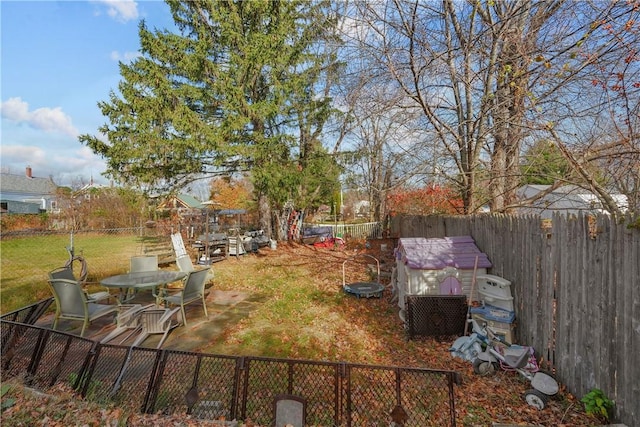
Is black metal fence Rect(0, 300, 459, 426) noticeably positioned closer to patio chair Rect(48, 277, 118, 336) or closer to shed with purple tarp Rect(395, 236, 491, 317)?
patio chair Rect(48, 277, 118, 336)

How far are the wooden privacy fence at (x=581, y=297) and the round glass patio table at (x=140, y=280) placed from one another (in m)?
5.55

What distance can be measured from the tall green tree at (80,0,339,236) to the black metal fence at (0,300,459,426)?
27.2 ft

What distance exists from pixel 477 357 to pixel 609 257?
5.99 feet

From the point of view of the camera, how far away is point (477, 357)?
3732 mm

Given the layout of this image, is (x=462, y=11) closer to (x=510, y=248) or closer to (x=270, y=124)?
(x=510, y=248)

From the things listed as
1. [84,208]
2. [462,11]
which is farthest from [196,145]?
[84,208]

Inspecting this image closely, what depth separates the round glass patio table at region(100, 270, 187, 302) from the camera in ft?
16.5

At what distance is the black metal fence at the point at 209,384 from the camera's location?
2.69 metres

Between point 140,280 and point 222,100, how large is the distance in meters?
7.93

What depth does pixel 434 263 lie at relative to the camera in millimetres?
4965

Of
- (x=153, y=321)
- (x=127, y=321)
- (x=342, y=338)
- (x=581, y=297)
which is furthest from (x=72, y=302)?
(x=581, y=297)

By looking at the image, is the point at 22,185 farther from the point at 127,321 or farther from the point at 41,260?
the point at 127,321

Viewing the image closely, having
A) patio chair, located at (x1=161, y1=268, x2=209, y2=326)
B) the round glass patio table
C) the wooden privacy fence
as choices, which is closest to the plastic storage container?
the wooden privacy fence

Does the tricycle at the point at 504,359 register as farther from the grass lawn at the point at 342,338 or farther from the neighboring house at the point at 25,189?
the neighboring house at the point at 25,189
